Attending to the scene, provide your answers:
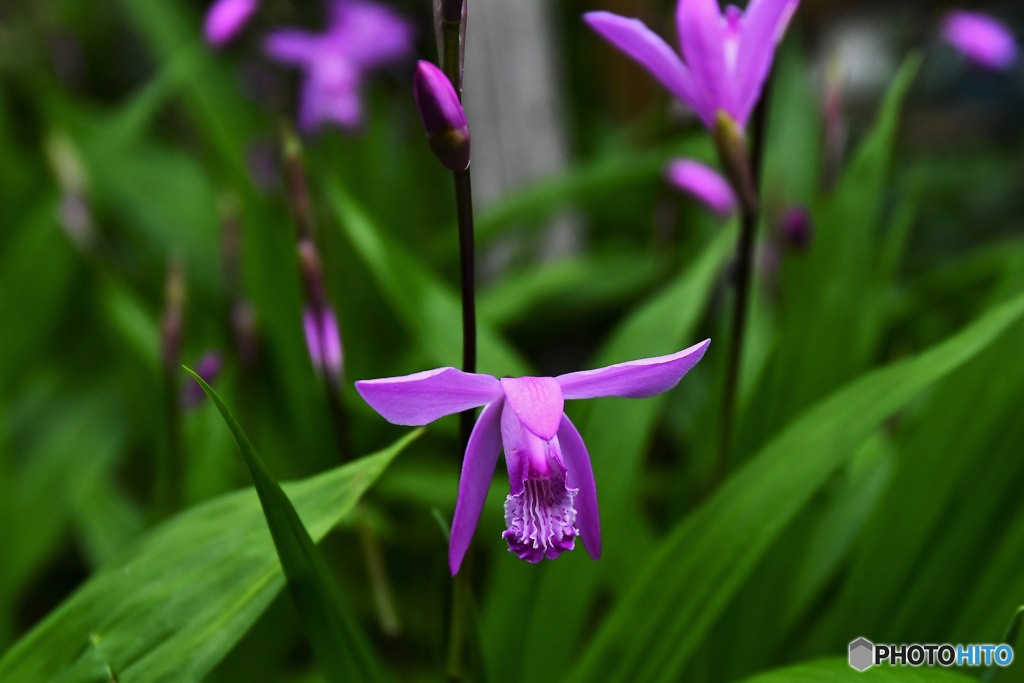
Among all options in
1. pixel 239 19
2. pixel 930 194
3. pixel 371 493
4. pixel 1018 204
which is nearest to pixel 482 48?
pixel 239 19

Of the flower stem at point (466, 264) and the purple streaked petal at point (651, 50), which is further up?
the purple streaked petal at point (651, 50)

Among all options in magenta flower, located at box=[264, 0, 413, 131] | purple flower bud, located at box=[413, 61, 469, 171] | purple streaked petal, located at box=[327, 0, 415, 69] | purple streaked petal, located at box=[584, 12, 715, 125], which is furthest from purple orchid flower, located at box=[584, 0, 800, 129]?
purple streaked petal, located at box=[327, 0, 415, 69]

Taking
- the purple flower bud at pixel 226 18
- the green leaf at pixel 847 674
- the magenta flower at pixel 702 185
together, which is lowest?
the green leaf at pixel 847 674

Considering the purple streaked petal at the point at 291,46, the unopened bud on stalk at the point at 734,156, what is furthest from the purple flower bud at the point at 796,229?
the purple streaked petal at the point at 291,46

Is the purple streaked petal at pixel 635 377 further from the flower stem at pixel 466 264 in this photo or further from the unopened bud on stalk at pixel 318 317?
the unopened bud on stalk at pixel 318 317

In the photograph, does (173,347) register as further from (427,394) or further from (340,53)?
(340,53)

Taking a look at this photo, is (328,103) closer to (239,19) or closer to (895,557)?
(239,19)
